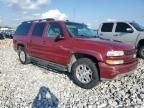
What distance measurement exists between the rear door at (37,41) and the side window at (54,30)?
365 millimetres

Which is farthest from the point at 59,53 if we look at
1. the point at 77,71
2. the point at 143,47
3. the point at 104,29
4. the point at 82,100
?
the point at 104,29

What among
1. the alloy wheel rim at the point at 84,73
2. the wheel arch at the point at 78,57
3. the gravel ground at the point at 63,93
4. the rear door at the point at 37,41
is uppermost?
the rear door at the point at 37,41

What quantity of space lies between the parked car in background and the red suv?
12.6 ft

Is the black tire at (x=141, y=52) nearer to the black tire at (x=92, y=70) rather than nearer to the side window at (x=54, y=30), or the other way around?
the side window at (x=54, y=30)

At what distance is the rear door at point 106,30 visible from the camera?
1224cm

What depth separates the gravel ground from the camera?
18.5ft

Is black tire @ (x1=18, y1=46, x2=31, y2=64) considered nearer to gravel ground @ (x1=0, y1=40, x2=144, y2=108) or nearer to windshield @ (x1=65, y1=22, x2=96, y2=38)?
gravel ground @ (x1=0, y1=40, x2=144, y2=108)

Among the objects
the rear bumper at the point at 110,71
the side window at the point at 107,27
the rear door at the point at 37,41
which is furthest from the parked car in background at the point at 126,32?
the rear bumper at the point at 110,71

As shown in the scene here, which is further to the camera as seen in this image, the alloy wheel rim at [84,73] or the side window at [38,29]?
the side window at [38,29]

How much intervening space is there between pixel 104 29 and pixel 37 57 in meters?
5.25

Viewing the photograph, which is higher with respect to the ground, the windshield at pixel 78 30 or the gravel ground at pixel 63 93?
the windshield at pixel 78 30

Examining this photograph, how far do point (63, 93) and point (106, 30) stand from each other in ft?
22.5

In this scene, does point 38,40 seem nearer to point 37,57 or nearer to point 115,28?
point 37,57

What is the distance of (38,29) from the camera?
28.7 ft
